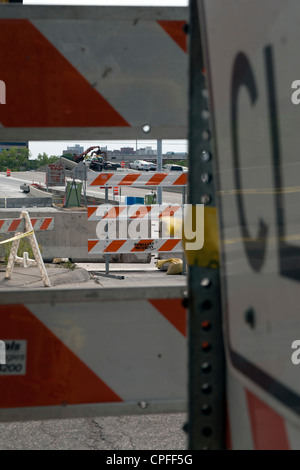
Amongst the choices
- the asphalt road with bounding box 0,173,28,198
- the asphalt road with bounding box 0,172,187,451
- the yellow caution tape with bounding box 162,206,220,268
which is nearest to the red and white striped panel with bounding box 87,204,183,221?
the asphalt road with bounding box 0,172,187,451

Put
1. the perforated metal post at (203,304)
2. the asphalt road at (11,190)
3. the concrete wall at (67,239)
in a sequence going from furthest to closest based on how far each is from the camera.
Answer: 1. the asphalt road at (11,190)
2. the concrete wall at (67,239)
3. the perforated metal post at (203,304)

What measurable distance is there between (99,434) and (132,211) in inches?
297

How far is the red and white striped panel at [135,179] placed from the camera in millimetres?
11773

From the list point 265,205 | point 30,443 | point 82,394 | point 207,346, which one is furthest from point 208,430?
point 30,443

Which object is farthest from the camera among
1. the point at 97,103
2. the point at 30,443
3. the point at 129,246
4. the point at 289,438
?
the point at 129,246

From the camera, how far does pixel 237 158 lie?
1.52 m

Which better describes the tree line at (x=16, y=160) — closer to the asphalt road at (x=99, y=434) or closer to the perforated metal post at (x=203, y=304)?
the asphalt road at (x=99, y=434)

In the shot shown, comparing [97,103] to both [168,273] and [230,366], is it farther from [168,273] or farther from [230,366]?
[168,273]

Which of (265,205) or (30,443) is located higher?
(265,205)

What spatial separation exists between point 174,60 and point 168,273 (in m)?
10.3

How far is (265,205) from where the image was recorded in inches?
55.2

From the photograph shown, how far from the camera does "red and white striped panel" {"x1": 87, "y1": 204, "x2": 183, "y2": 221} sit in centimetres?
1174

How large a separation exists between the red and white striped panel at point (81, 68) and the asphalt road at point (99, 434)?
3.27 meters

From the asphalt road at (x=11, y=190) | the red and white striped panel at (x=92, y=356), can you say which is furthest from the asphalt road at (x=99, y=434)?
the asphalt road at (x=11, y=190)
